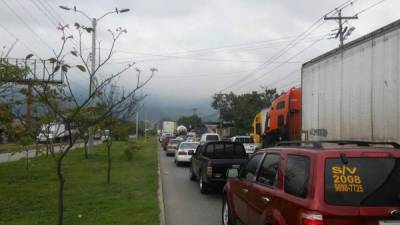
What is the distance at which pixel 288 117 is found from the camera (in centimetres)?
2034

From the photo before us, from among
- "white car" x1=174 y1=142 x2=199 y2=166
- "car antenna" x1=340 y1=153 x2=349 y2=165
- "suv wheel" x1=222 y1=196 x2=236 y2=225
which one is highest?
"car antenna" x1=340 y1=153 x2=349 y2=165

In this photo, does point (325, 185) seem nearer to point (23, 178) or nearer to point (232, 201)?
point (232, 201)

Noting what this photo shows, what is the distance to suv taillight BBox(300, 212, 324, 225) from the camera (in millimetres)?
5168

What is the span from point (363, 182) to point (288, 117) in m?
15.1

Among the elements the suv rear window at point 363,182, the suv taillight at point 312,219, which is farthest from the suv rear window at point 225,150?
the suv taillight at point 312,219

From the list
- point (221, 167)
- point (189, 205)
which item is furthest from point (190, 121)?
point (189, 205)

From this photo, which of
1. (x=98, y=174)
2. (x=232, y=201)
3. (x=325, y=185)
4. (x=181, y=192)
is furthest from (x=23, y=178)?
(x=325, y=185)

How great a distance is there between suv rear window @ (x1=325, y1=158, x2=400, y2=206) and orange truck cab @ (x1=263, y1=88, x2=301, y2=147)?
546 inches

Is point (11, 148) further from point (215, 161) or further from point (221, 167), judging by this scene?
point (221, 167)

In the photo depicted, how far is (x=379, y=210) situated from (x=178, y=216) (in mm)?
6961

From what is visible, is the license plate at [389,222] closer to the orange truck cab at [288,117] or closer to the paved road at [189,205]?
the paved road at [189,205]

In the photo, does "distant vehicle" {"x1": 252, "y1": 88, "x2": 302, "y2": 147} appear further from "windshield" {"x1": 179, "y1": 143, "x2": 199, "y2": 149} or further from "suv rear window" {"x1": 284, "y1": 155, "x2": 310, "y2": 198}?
"suv rear window" {"x1": 284, "y1": 155, "x2": 310, "y2": 198}

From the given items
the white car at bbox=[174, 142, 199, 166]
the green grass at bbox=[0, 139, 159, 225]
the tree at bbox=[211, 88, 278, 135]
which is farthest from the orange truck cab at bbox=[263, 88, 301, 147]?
the tree at bbox=[211, 88, 278, 135]

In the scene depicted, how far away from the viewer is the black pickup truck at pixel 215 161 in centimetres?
1522
